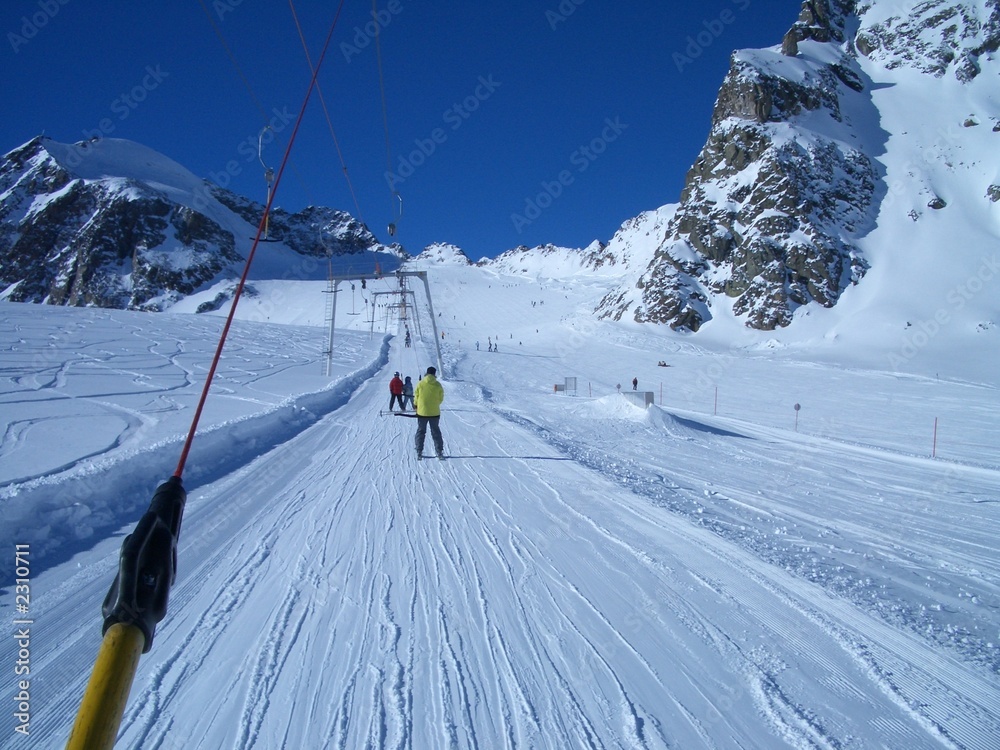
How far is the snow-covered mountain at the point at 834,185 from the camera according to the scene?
71.9m

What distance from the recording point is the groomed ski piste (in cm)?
298

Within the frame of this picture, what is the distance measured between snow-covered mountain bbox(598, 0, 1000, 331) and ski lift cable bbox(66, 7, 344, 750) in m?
73.8

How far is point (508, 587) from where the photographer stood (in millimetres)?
4508

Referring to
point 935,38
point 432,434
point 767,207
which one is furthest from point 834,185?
point 432,434

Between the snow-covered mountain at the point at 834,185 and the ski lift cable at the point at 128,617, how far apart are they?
73770 mm

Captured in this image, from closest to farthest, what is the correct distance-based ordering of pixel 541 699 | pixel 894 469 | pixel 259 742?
pixel 259 742
pixel 541 699
pixel 894 469

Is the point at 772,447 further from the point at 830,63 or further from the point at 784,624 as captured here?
the point at 830,63

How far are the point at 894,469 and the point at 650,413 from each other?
5.75 metres

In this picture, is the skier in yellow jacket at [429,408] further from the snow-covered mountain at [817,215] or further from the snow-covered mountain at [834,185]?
the snow-covered mountain at [834,185]

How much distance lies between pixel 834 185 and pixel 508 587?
9597 centimetres

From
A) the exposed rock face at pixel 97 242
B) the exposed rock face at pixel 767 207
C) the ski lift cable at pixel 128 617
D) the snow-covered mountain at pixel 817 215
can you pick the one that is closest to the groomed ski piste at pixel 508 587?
the ski lift cable at pixel 128 617

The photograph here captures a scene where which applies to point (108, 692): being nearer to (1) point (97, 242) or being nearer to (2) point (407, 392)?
(2) point (407, 392)

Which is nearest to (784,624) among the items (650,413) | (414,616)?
(414,616)

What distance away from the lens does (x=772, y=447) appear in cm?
1324
